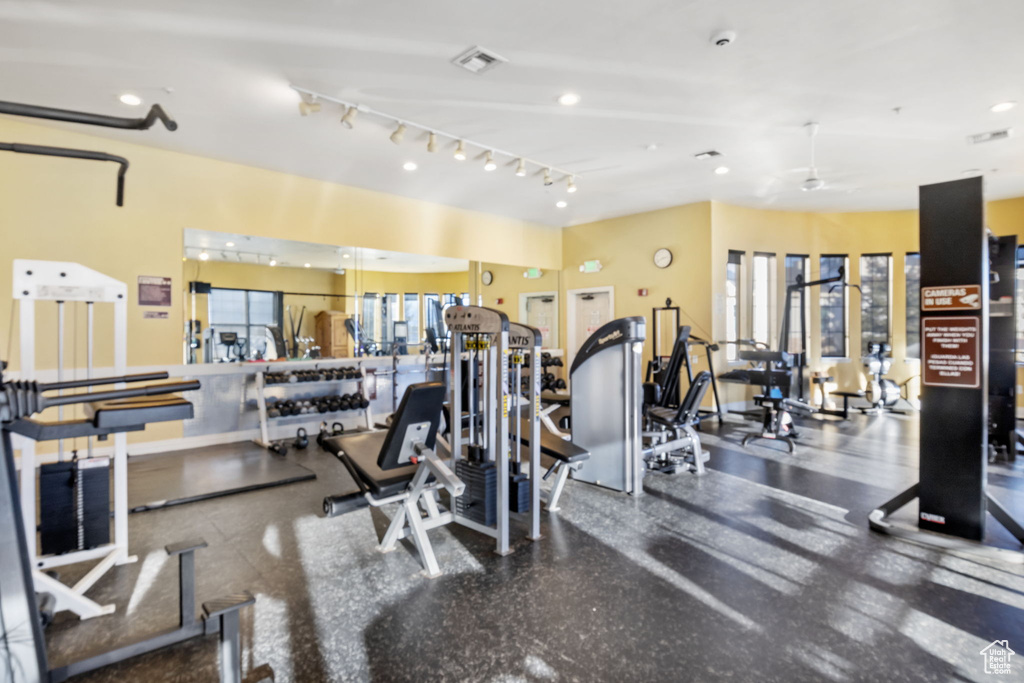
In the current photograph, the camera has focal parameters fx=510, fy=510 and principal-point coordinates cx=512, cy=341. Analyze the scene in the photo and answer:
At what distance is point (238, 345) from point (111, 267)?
1343 millimetres

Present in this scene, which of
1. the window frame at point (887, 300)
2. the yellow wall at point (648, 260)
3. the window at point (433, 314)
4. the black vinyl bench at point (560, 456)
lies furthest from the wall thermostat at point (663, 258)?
the black vinyl bench at point (560, 456)

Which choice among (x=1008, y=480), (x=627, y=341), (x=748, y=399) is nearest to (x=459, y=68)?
(x=627, y=341)

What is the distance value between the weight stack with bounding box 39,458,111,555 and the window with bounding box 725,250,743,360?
23.0 ft

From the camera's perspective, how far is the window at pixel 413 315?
22.8 ft

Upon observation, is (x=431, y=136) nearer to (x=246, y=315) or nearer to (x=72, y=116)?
(x=246, y=315)

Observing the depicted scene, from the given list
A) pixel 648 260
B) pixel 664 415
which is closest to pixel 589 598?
pixel 664 415

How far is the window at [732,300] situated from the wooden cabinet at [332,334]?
5252 millimetres

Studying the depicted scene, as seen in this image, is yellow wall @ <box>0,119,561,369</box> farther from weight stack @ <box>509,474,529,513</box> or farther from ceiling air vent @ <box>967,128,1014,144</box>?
ceiling air vent @ <box>967,128,1014,144</box>

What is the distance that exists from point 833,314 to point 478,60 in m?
7.28

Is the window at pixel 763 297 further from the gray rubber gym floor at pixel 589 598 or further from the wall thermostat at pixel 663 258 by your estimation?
the gray rubber gym floor at pixel 589 598

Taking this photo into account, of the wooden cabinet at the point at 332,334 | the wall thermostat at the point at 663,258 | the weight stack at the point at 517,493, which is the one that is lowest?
the weight stack at the point at 517,493

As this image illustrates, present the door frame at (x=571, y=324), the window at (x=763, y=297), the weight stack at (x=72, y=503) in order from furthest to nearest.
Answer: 1. the door frame at (x=571, y=324)
2. the window at (x=763, y=297)
3. the weight stack at (x=72, y=503)

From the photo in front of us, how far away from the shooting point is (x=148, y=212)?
499cm

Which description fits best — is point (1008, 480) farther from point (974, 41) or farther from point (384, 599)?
point (384, 599)
